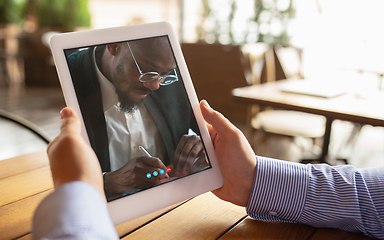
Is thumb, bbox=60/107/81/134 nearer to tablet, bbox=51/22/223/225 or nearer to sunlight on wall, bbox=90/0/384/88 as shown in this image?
tablet, bbox=51/22/223/225

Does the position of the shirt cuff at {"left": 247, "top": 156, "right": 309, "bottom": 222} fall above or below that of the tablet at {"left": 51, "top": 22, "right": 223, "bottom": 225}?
below

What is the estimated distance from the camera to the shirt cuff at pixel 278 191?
51 cm

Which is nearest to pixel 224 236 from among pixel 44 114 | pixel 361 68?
pixel 361 68

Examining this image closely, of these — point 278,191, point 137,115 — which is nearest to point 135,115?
point 137,115

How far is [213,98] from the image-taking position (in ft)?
12.2

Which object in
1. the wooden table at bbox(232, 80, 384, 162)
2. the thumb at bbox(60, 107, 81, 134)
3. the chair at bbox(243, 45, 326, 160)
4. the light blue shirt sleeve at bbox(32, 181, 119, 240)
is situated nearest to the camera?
the light blue shirt sleeve at bbox(32, 181, 119, 240)

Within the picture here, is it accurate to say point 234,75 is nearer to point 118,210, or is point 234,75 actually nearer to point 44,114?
point 44,114

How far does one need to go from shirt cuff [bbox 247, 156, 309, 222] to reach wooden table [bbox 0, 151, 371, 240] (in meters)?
0.02

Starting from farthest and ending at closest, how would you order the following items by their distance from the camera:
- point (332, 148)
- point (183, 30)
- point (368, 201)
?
point (183, 30)
point (332, 148)
point (368, 201)

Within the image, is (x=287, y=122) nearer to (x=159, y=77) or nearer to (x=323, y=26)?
(x=159, y=77)

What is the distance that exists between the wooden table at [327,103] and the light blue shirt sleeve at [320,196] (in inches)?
33.4

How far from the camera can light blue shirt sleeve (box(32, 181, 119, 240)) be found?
1.00ft

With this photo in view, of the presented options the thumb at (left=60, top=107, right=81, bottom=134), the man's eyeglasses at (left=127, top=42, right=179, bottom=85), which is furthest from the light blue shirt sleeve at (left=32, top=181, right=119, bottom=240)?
the man's eyeglasses at (left=127, top=42, right=179, bottom=85)

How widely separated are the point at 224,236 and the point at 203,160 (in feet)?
0.42
